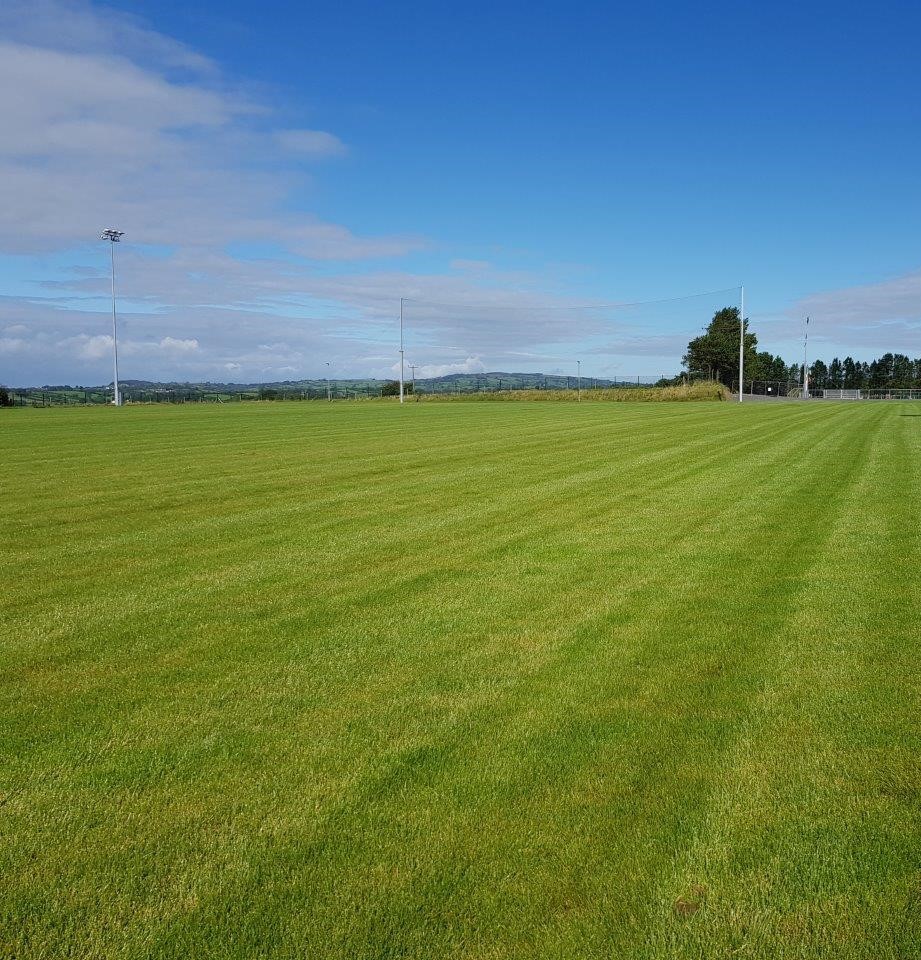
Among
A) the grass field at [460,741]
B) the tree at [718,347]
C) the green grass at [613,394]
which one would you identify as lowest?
the grass field at [460,741]

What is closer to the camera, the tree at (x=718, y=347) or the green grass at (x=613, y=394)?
the green grass at (x=613, y=394)

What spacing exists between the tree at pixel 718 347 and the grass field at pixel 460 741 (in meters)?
86.1

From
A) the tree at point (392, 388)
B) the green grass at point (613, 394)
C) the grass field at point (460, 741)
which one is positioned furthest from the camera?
the tree at point (392, 388)

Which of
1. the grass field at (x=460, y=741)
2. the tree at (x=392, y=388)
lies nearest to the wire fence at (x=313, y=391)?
the tree at (x=392, y=388)

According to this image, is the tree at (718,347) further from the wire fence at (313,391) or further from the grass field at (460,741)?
the grass field at (460,741)

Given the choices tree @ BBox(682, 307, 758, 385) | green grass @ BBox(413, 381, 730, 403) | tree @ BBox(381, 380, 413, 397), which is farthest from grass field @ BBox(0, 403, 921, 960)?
tree @ BBox(682, 307, 758, 385)

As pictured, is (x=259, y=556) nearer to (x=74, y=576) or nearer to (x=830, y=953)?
(x=74, y=576)

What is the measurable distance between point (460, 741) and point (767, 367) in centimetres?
14070

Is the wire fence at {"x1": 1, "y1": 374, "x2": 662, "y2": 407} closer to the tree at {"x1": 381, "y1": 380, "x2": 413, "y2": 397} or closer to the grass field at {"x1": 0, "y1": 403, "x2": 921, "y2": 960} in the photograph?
the tree at {"x1": 381, "y1": 380, "x2": 413, "y2": 397}

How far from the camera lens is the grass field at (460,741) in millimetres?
2498

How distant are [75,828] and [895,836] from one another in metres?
3.12

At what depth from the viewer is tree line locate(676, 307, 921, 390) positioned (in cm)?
8994

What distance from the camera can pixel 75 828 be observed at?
2.94 metres

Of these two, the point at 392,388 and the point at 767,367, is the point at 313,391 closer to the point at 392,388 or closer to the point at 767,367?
the point at 392,388
